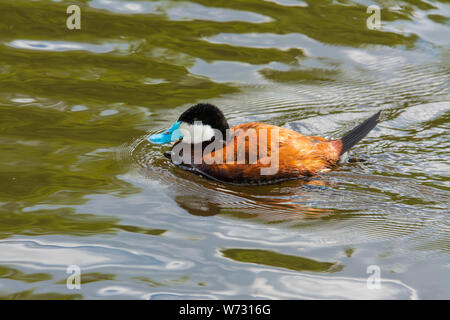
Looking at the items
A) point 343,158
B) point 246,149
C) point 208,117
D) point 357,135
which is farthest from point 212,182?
point 357,135

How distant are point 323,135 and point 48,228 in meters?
3.30

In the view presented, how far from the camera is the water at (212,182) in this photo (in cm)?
427

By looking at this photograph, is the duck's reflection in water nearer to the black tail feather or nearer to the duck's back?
the duck's back

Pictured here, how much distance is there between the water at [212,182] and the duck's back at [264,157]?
12 cm

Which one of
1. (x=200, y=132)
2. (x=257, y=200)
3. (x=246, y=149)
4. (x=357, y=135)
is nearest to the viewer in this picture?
(x=257, y=200)

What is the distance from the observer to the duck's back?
5758 millimetres

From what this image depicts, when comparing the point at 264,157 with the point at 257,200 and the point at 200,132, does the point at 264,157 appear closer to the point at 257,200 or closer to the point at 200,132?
the point at 257,200

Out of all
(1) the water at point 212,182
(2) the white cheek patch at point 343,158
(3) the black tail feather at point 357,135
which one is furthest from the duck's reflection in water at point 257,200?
(3) the black tail feather at point 357,135

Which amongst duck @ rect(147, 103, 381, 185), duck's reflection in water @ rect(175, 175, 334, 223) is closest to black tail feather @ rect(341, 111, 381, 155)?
duck @ rect(147, 103, 381, 185)

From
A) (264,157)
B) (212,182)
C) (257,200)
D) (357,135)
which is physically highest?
(357,135)

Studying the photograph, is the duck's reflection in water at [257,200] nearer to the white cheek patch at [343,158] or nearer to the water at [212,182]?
the water at [212,182]

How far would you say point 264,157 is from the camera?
578 centimetres

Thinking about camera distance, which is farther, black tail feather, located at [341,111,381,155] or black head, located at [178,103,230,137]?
black tail feather, located at [341,111,381,155]

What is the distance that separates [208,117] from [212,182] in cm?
70
